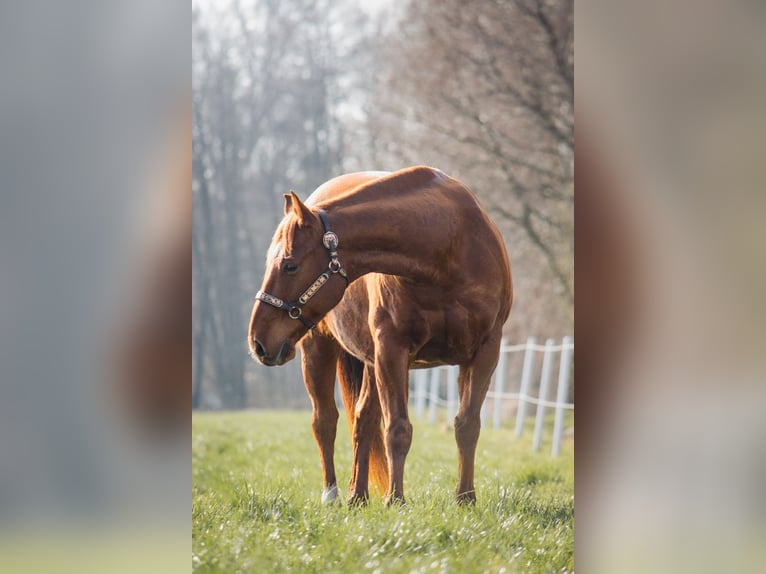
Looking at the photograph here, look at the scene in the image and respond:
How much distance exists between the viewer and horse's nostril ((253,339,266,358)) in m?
3.38

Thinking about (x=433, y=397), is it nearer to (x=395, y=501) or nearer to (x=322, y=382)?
(x=322, y=382)

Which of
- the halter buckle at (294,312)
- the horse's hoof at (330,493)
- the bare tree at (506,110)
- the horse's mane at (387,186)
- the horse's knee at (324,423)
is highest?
the bare tree at (506,110)

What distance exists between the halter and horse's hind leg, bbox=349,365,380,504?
47.5 inches

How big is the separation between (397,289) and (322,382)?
47.9 inches

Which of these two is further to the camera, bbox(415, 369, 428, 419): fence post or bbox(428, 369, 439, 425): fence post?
bbox(415, 369, 428, 419): fence post

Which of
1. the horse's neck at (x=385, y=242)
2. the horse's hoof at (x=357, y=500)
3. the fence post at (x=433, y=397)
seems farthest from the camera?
the fence post at (x=433, y=397)

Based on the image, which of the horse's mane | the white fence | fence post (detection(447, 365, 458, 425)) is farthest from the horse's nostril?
fence post (detection(447, 365, 458, 425))

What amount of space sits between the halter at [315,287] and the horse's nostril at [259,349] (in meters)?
0.15

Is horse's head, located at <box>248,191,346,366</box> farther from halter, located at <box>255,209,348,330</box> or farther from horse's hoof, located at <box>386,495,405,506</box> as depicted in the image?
horse's hoof, located at <box>386,495,405,506</box>

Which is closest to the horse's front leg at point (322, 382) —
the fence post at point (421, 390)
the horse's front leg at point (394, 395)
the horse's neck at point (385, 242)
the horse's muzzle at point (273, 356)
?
the horse's front leg at point (394, 395)

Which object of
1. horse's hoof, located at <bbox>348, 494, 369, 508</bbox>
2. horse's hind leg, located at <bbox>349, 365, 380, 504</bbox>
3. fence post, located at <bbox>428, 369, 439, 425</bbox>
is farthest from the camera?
fence post, located at <bbox>428, 369, 439, 425</bbox>

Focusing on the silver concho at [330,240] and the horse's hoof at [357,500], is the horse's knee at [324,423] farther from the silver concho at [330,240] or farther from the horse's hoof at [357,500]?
the silver concho at [330,240]

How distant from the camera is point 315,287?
340cm

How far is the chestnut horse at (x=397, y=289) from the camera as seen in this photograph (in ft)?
11.1
